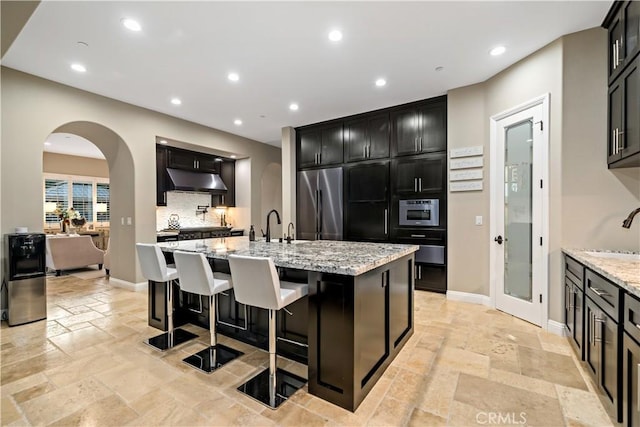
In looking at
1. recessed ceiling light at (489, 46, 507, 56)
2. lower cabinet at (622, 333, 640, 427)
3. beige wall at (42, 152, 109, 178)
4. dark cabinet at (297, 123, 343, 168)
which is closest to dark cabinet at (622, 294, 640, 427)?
lower cabinet at (622, 333, 640, 427)

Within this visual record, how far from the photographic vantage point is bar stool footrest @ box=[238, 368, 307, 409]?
1.97m

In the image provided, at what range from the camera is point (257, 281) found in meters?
1.92

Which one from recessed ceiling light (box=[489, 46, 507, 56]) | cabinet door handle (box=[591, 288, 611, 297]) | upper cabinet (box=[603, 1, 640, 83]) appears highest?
recessed ceiling light (box=[489, 46, 507, 56])

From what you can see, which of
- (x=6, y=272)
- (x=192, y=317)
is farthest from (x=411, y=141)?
(x=6, y=272)

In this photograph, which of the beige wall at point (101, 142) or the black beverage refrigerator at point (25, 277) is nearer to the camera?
the black beverage refrigerator at point (25, 277)

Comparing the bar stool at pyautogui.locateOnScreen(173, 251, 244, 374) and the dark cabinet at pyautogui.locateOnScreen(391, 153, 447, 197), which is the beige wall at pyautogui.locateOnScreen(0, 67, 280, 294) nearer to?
the bar stool at pyautogui.locateOnScreen(173, 251, 244, 374)

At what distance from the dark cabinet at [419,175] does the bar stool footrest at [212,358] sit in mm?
3410

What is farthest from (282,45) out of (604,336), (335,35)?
(604,336)

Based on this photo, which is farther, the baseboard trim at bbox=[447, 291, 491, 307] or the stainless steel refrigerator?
the stainless steel refrigerator

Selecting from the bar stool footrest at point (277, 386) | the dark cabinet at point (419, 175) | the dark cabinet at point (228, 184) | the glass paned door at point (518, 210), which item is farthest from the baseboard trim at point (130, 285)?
the glass paned door at point (518, 210)

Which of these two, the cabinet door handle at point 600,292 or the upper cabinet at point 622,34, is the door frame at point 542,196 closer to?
the upper cabinet at point 622,34

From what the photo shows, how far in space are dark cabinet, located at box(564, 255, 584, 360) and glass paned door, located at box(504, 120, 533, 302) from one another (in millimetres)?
521

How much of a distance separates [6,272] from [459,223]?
5763 mm

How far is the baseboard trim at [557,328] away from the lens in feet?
9.46
